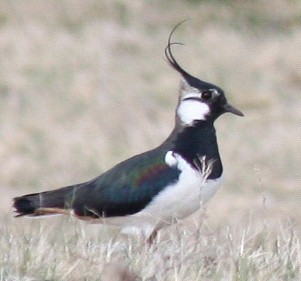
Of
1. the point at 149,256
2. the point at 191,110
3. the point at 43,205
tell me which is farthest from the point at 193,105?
the point at 149,256

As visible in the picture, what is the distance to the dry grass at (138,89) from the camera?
13117mm

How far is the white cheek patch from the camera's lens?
6.96 meters

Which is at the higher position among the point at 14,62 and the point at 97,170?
the point at 14,62

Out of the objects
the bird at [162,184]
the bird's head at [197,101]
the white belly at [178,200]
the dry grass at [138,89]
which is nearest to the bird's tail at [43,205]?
the bird at [162,184]

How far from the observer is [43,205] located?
685 cm

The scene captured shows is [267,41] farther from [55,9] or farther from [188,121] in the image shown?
[188,121]

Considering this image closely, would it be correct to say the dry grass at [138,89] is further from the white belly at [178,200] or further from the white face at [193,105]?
the white belly at [178,200]

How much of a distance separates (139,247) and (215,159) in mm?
1162

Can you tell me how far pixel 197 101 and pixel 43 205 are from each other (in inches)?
36.9

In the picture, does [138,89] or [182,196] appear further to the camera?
[138,89]

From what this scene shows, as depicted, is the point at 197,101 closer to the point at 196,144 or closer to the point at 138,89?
the point at 196,144

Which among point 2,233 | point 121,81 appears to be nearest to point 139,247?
point 2,233

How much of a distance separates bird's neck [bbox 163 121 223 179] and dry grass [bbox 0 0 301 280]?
6.33ft

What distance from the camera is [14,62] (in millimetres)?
16391
